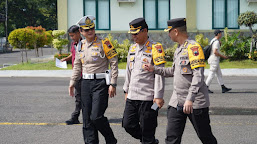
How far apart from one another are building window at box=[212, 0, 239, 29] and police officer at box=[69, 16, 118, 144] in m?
20.0

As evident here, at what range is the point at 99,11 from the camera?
83.6ft

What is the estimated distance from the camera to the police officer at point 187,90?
4.82 m

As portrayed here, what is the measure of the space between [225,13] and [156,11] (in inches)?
167

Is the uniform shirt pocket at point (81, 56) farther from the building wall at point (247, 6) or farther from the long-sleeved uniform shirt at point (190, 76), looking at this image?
the building wall at point (247, 6)

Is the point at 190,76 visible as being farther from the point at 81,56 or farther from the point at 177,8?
the point at 177,8

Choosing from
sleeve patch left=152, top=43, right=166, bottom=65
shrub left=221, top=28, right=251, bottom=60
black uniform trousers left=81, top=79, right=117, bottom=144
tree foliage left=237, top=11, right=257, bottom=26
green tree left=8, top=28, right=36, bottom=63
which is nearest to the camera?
sleeve patch left=152, top=43, right=166, bottom=65

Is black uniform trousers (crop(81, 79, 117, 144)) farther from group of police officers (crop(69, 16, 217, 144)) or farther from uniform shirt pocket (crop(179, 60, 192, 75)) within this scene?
uniform shirt pocket (crop(179, 60, 192, 75))

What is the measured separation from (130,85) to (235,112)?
4216 mm

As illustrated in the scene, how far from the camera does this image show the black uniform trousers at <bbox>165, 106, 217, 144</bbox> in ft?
16.2

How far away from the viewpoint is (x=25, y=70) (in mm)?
20562

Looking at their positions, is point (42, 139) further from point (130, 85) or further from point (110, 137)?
point (130, 85)

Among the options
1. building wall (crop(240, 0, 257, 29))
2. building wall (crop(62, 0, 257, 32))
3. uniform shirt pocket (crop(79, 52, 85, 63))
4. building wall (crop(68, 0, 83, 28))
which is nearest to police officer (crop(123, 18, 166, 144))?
uniform shirt pocket (crop(79, 52, 85, 63))

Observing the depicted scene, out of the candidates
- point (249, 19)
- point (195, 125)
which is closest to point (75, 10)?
point (249, 19)

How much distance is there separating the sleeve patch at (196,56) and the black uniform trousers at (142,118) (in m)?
1.05
